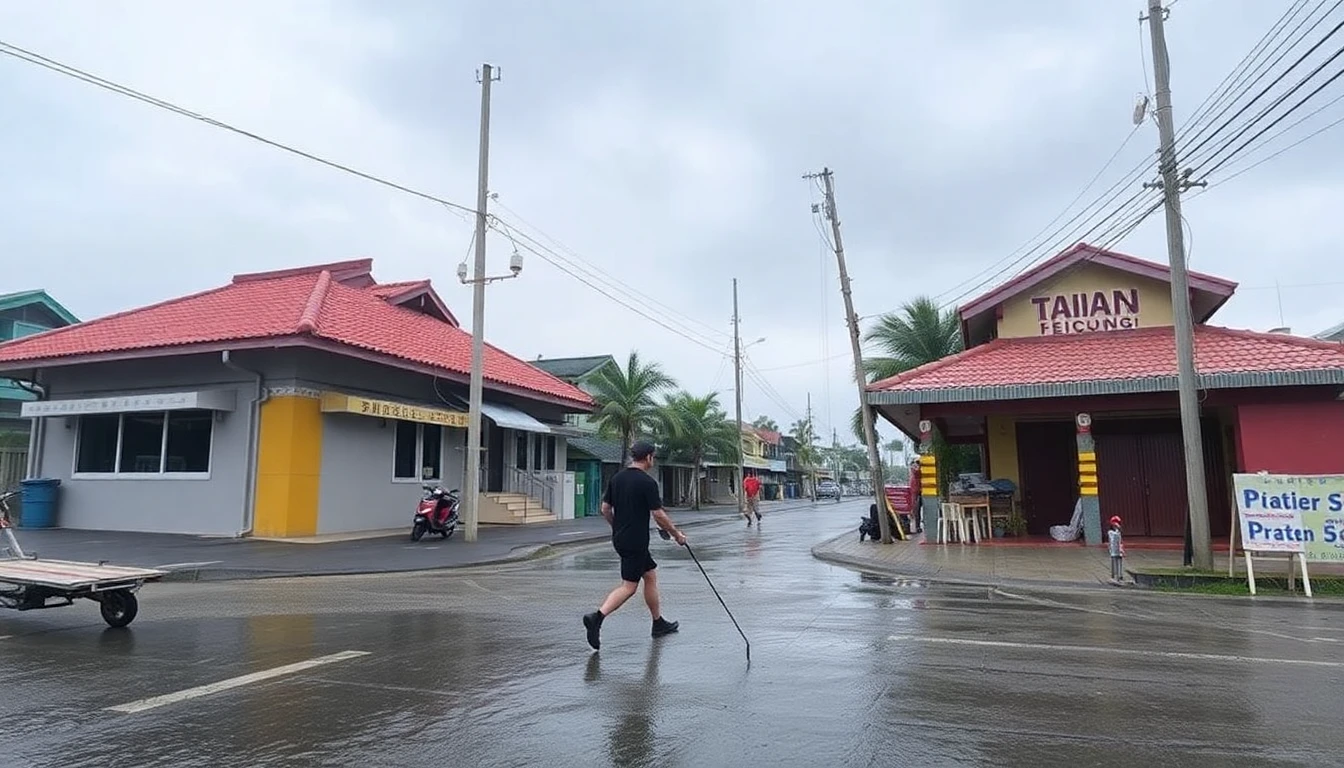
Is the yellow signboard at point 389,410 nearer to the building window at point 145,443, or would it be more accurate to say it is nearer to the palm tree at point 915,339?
the building window at point 145,443

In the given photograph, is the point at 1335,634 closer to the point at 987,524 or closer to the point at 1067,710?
the point at 1067,710

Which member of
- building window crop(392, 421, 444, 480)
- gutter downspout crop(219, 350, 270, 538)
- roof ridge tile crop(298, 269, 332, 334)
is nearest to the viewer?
roof ridge tile crop(298, 269, 332, 334)

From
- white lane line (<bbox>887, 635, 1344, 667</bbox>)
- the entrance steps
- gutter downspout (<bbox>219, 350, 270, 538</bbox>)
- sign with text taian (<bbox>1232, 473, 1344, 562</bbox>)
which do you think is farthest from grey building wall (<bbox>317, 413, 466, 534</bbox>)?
sign with text taian (<bbox>1232, 473, 1344, 562</bbox>)

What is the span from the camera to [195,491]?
1864cm

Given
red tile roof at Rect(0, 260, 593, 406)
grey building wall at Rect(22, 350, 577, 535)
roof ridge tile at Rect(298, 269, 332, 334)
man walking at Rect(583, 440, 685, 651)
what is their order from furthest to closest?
red tile roof at Rect(0, 260, 593, 406) < grey building wall at Rect(22, 350, 577, 535) < roof ridge tile at Rect(298, 269, 332, 334) < man walking at Rect(583, 440, 685, 651)

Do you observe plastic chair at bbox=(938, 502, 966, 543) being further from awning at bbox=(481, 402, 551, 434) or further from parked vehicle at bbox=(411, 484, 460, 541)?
awning at bbox=(481, 402, 551, 434)

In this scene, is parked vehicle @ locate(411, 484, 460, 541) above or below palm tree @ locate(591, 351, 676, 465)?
below

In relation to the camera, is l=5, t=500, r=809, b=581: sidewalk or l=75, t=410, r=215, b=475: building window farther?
l=75, t=410, r=215, b=475: building window

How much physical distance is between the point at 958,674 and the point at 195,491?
17.7 m

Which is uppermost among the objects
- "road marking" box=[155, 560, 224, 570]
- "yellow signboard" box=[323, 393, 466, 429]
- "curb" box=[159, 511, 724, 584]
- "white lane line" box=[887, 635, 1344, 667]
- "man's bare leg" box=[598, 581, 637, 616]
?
"yellow signboard" box=[323, 393, 466, 429]

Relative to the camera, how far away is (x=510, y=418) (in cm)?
2338

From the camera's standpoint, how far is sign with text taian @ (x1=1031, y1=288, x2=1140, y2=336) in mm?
18969

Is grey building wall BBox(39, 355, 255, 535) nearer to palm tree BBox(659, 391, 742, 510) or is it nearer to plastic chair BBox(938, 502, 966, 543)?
plastic chair BBox(938, 502, 966, 543)

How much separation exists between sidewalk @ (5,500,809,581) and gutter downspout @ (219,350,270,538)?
24.9 inches
